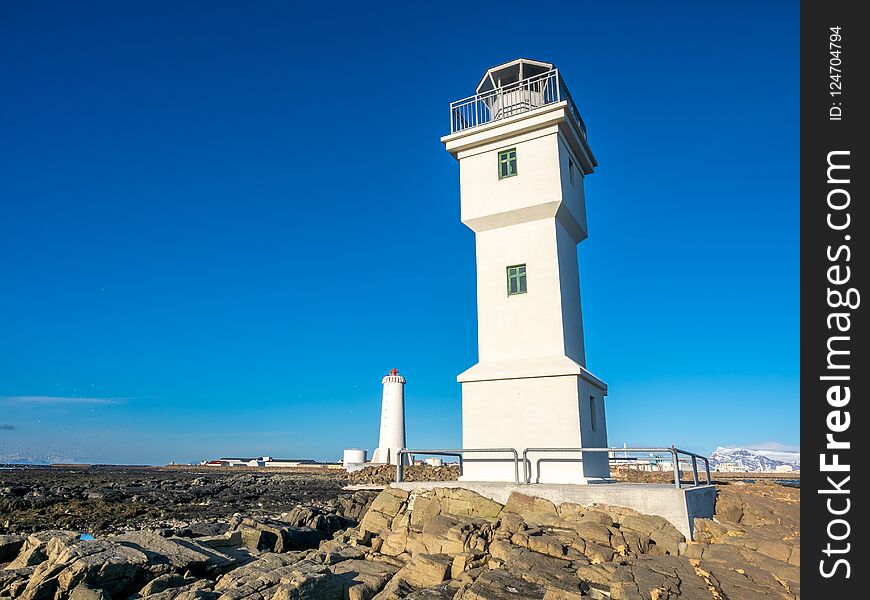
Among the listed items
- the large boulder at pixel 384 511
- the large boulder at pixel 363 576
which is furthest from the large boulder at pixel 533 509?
the large boulder at pixel 363 576

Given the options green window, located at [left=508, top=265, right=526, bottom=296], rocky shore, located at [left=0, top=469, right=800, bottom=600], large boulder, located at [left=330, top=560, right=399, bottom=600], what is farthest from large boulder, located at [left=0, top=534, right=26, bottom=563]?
green window, located at [left=508, top=265, right=526, bottom=296]

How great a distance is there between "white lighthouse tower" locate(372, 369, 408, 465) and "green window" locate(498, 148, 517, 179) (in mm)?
22647

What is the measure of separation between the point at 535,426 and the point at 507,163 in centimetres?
679

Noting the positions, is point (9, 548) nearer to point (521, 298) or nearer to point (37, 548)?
point (37, 548)

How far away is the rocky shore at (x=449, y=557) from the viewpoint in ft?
27.5

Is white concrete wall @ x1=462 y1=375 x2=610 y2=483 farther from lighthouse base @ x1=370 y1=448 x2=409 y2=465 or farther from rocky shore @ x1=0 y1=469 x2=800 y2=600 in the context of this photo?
lighthouse base @ x1=370 y1=448 x2=409 y2=465

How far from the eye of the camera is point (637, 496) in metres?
10.9

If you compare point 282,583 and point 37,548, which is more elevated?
point 37,548

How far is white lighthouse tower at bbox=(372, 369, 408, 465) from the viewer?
1416 inches

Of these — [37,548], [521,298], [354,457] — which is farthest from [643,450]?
[354,457]
